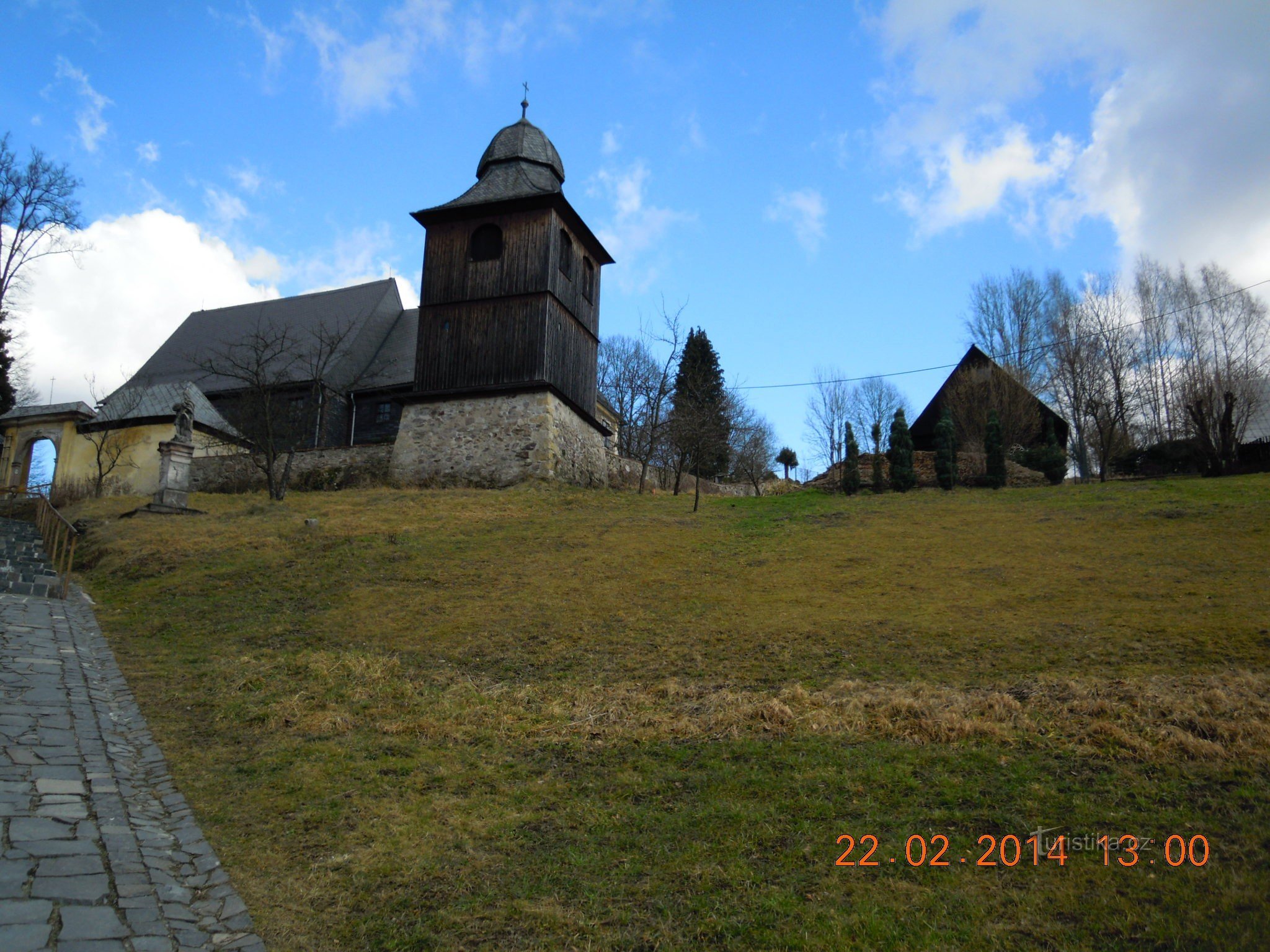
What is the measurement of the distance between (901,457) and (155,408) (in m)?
22.9

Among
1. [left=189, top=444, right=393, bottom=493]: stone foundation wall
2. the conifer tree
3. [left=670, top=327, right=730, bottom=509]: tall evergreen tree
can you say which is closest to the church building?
[left=189, top=444, right=393, bottom=493]: stone foundation wall

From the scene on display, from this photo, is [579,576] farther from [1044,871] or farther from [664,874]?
[1044,871]

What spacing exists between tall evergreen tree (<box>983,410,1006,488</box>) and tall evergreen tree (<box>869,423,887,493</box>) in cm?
276

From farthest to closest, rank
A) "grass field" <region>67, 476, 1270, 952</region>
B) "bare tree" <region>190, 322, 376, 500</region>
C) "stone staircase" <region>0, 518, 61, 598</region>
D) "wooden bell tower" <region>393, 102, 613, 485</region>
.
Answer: "bare tree" <region>190, 322, 376, 500</region> → "wooden bell tower" <region>393, 102, 613, 485</region> → "stone staircase" <region>0, 518, 61, 598</region> → "grass field" <region>67, 476, 1270, 952</region>

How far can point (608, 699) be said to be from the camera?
27.2 feet

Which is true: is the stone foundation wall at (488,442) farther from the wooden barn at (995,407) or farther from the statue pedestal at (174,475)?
the wooden barn at (995,407)

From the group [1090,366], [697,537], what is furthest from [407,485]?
[1090,366]

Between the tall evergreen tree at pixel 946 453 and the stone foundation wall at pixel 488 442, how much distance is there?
1011 cm

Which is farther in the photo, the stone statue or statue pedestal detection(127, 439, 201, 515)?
the stone statue

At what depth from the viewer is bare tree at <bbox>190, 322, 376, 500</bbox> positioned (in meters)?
25.7

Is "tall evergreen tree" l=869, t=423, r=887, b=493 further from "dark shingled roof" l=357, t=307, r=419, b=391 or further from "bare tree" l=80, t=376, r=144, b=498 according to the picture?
"bare tree" l=80, t=376, r=144, b=498

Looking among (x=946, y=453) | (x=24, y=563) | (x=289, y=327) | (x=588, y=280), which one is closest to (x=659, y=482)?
(x=588, y=280)

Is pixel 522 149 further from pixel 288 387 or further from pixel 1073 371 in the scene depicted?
pixel 1073 371

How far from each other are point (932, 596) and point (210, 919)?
9391mm
